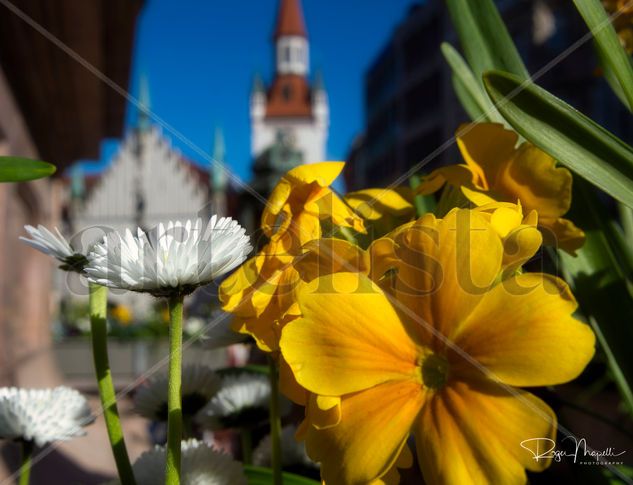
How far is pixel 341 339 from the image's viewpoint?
0.27 m

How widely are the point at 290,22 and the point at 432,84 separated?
23433 mm

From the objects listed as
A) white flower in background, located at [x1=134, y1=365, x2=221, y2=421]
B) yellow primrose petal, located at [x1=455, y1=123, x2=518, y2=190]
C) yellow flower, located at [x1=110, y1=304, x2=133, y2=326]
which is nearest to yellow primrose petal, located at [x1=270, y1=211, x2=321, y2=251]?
yellow primrose petal, located at [x1=455, y1=123, x2=518, y2=190]

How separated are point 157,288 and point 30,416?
0.18 meters

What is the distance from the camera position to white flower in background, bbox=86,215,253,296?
28cm

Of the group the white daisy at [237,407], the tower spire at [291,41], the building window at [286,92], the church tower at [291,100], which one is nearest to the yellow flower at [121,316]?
the white daisy at [237,407]

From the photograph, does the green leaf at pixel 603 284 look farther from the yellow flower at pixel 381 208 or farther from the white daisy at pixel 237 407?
the white daisy at pixel 237 407

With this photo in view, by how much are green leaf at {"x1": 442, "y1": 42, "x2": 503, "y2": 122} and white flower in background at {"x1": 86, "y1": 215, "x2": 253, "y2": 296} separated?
30 centimetres

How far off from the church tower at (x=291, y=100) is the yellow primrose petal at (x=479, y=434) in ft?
114

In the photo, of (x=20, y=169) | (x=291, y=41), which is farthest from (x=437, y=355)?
(x=291, y=41)

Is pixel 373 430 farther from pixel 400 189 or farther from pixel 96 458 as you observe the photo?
pixel 96 458

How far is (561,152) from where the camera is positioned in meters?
0.35

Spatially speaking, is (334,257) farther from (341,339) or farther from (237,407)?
(237,407)

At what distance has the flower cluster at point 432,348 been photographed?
0.25 m

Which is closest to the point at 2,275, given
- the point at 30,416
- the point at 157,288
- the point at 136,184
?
the point at 30,416
